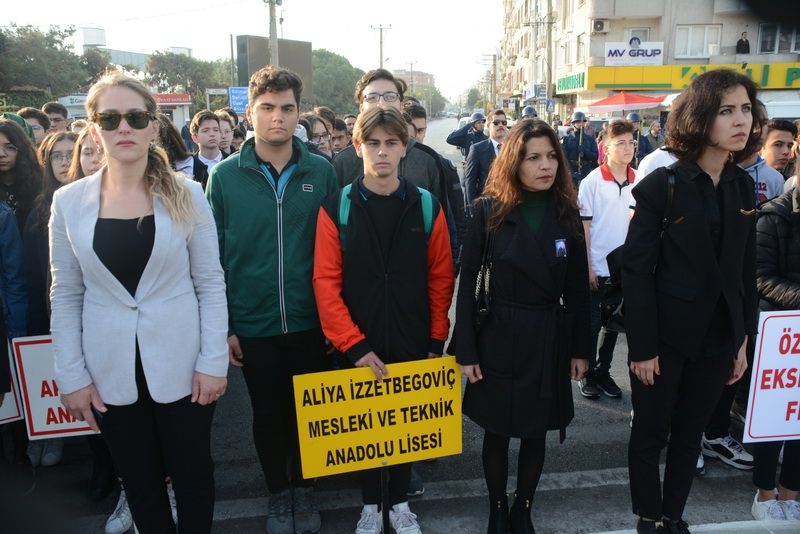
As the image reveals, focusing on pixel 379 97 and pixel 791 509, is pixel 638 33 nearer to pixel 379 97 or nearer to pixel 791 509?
pixel 379 97

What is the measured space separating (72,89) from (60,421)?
151 feet

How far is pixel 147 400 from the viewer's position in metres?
2.46

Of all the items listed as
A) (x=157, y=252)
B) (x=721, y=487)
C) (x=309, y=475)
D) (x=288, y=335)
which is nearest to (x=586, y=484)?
(x=721, y=487)

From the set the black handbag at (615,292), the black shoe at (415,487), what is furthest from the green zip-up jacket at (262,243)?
the black handbag at (615,292)

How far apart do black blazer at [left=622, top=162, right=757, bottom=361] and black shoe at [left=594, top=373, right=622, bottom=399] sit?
2.02 m

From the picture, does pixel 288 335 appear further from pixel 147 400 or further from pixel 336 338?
pixel 147 400

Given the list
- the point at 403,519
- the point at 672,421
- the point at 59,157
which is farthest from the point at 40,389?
the point at 672,421

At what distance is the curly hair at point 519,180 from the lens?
107 inches

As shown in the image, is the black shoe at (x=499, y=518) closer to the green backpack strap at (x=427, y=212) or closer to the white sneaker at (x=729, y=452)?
the green backpack strap at (x=427, y=212)

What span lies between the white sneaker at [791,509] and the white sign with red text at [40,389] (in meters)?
3.57

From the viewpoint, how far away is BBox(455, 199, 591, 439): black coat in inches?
108

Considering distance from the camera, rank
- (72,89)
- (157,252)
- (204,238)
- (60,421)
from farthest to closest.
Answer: (72,89)
(60,421)
(204,238)
(157,252)

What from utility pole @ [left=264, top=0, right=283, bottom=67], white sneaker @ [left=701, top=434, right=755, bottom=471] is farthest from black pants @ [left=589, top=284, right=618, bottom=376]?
utility pole @ [left=264, top=0, right=283, bottom=67]

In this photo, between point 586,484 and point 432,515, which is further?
point 586,484
